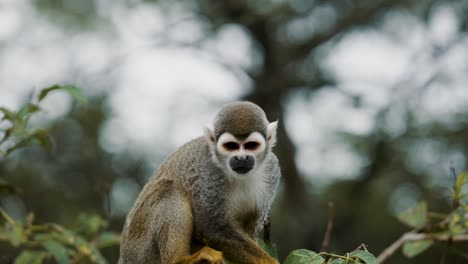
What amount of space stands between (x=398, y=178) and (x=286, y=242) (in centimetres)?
250

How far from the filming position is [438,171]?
1070 cm

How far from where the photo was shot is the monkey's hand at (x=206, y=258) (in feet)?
12.9

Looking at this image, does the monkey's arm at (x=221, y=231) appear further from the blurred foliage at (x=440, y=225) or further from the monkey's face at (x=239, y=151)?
the blurred foliage at (x=440, y=225)

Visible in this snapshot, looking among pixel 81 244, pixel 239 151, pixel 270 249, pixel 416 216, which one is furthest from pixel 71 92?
pixel 416 216

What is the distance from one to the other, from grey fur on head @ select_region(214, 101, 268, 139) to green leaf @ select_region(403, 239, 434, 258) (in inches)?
52.4

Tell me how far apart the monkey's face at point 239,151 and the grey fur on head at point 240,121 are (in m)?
0.03

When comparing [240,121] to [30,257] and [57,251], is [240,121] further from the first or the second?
[30,257]

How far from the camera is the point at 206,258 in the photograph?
3938mm

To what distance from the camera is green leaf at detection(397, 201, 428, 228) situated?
14.4 ft

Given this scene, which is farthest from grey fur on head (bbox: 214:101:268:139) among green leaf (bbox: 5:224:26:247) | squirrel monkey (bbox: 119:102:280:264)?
green leaf (bbox: 5:224:26:247)

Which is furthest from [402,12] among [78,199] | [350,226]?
[78,199]

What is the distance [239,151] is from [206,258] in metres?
0.75

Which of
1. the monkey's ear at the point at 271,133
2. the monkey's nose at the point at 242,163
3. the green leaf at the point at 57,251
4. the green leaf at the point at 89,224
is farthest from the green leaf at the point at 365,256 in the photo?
the green leaf at the point at 89,224

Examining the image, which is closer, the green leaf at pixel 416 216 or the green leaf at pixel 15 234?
the green leaf at pixel 15 234
